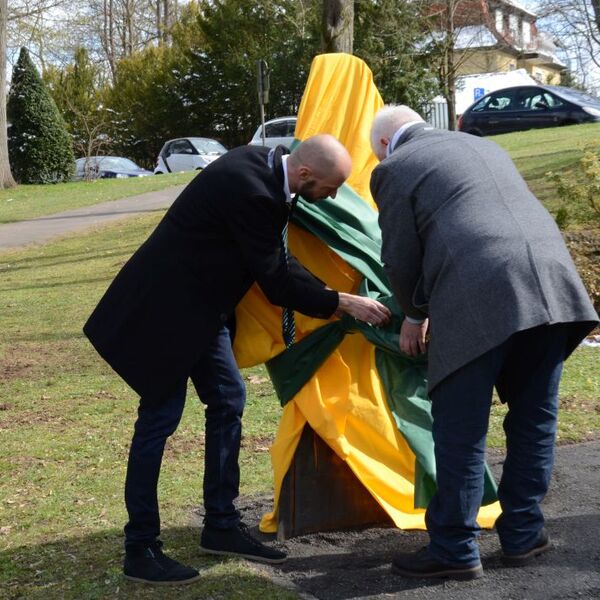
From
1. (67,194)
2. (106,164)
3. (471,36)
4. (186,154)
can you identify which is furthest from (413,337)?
(471,36)

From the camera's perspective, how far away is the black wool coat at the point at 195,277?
13.2ft

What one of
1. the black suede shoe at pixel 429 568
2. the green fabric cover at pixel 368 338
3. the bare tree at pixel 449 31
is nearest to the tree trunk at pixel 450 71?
the bare tree at pixel 449 31

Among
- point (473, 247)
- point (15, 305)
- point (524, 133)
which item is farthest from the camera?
point (524, 133)

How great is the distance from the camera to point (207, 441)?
4355 millimetres

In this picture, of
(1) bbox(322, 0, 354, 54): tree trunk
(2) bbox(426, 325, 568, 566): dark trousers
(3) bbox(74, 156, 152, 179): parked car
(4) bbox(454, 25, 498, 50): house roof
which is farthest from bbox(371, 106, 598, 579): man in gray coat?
(4) bbox(454, 25, 498, 50): house roof

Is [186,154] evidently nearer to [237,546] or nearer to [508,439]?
[237,546]

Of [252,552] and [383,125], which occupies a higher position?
[383,125]

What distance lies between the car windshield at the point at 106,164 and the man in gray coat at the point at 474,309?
84.3 ft

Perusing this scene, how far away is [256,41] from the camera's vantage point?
3631 centimetres

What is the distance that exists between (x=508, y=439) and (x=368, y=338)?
0.81 m

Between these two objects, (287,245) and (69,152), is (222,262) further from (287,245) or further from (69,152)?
(69,152)

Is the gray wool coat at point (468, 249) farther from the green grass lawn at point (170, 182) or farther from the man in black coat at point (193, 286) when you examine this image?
the green grass lawn at point (170, 182)

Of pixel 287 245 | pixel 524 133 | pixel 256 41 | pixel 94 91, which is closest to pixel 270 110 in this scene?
pixel 256 41

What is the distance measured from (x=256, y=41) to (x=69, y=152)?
10.5m
